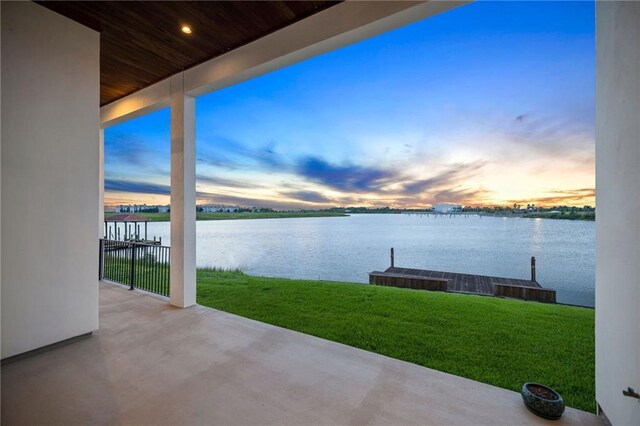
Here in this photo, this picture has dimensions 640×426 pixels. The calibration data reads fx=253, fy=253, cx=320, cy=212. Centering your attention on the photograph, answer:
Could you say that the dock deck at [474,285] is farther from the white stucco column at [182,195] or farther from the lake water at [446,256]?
the white stucco column at [182,195]

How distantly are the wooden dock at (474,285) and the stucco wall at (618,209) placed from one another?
6.04 meters

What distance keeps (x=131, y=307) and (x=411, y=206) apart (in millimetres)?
12539

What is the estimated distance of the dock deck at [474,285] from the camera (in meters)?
6.59

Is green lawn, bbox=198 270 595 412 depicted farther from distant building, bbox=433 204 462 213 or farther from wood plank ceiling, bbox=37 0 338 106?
distant building, bbox=433 204 462 213

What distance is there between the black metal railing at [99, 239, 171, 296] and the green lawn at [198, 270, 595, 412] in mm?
999

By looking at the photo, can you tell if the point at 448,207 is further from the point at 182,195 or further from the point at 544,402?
the point at 182,195

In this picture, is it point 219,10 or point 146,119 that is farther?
point 146,119

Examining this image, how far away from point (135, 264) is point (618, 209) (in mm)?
6516

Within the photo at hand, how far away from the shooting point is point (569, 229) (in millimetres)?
12289

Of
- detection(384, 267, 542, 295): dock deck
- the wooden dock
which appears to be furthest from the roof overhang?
Answer: detection(384, 267, 542, 295): dock deck

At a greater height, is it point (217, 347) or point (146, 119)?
point (146, 119)

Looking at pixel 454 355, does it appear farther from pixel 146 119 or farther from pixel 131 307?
pixel 146 119

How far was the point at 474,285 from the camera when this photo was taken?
8.12 metres

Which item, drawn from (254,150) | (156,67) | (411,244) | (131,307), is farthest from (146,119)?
(411,244)
